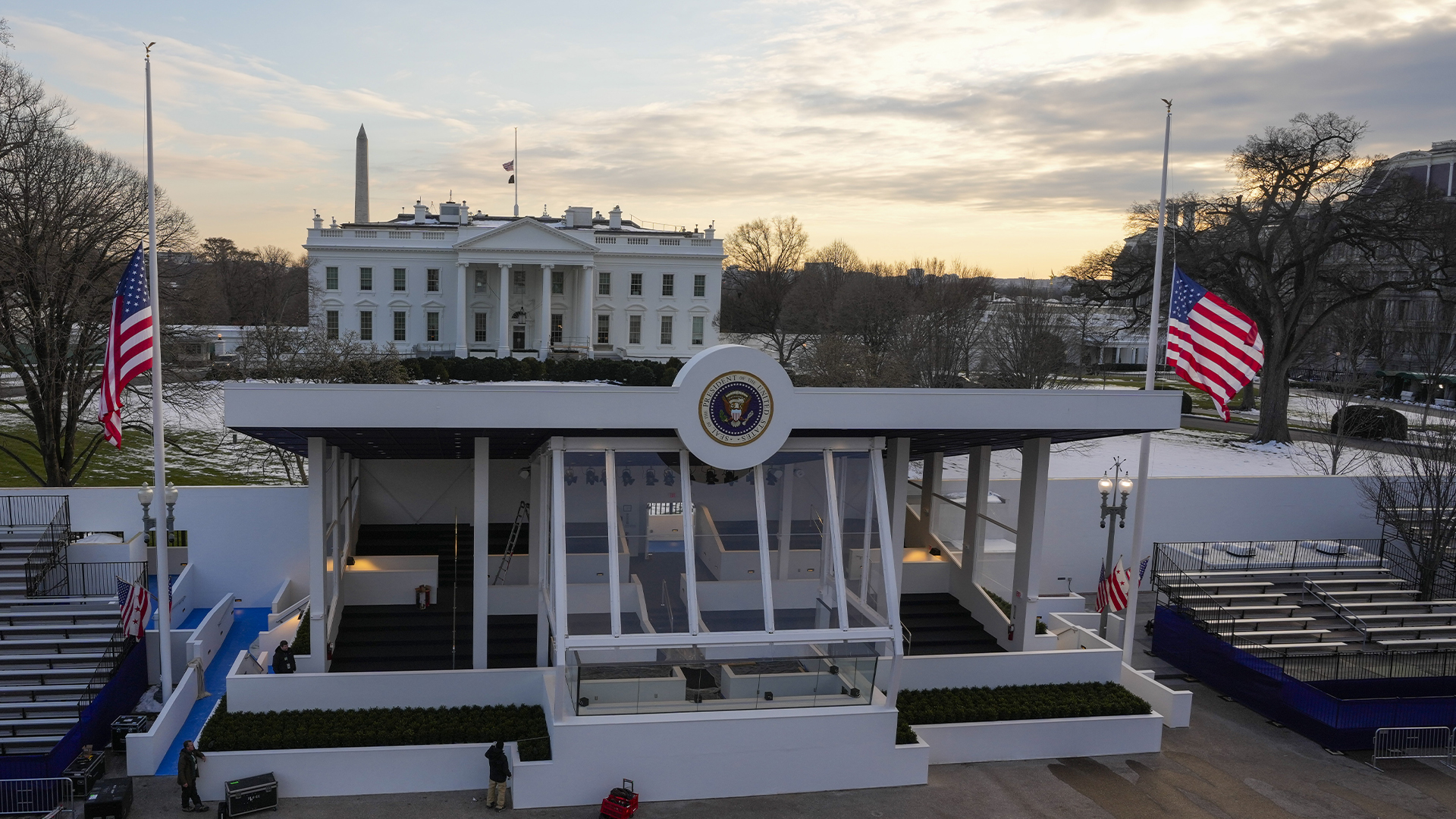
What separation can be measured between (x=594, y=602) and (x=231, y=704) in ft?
21.1

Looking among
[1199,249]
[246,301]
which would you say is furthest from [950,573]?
[246,301]

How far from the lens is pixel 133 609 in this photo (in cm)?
1816

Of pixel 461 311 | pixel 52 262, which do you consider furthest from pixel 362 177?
pixel 52 262

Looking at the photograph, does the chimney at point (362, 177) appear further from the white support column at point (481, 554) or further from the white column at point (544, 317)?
the white support column at point (481, 554)

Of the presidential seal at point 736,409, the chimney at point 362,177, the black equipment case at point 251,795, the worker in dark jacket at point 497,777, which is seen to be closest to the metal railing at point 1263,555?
the presidential seal at point 736,409

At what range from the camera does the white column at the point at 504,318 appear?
2579 inches

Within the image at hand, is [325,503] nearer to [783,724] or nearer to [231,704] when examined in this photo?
[231,704]

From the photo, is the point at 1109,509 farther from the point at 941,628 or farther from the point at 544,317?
the point at 544,317

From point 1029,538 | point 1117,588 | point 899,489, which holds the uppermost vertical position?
point 899,489

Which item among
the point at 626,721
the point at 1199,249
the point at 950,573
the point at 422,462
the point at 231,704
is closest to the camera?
the point at 626,721

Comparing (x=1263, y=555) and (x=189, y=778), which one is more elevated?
(x=1263, y=555)

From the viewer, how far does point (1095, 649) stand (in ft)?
61.5

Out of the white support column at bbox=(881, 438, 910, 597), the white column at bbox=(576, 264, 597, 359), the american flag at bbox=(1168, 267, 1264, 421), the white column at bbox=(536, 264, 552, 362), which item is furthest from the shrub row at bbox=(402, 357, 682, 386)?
the american flag at bbox=(1168, 267, 1264, 421)

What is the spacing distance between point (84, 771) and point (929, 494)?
1820 cm
